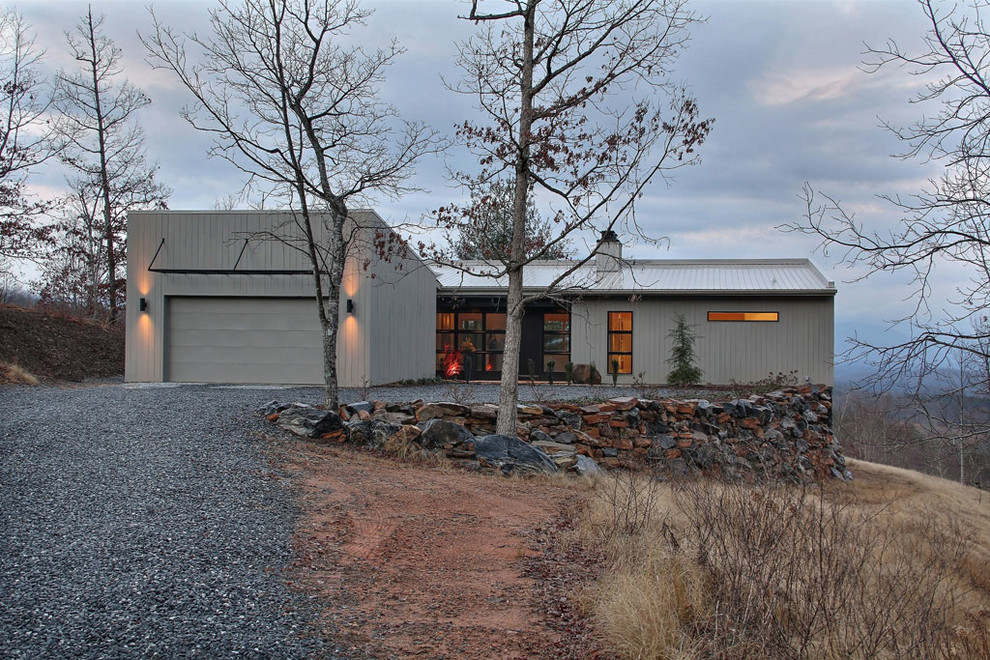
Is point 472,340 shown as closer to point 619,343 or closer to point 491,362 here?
point 491,362

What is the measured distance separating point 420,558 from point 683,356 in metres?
14.0

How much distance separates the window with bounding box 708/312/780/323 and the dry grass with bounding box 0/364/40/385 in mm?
15101

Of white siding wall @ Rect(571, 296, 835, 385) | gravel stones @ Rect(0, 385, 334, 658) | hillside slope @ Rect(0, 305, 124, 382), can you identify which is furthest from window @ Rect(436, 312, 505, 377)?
gravel stones @ Rect(0, 385, 334, 658)

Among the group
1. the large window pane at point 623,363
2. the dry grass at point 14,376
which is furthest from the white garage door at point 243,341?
the large window pane at point 623,363

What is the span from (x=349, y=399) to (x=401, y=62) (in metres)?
5.34

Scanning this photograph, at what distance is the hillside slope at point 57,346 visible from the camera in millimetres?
14881

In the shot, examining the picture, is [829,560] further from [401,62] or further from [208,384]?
[208,384]

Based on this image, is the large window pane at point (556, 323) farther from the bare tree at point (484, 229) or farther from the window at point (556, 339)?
the bare tree at point (484, 229)

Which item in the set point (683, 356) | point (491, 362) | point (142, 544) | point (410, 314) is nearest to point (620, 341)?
point (683, 356)

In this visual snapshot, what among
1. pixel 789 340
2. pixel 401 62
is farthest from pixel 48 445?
pixel 789 340

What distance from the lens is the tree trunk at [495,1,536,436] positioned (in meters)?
8.16

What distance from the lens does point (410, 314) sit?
661 inches

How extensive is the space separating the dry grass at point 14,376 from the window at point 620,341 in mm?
12828

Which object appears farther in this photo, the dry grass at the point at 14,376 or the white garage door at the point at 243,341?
the white garage door at the point at 243,341
